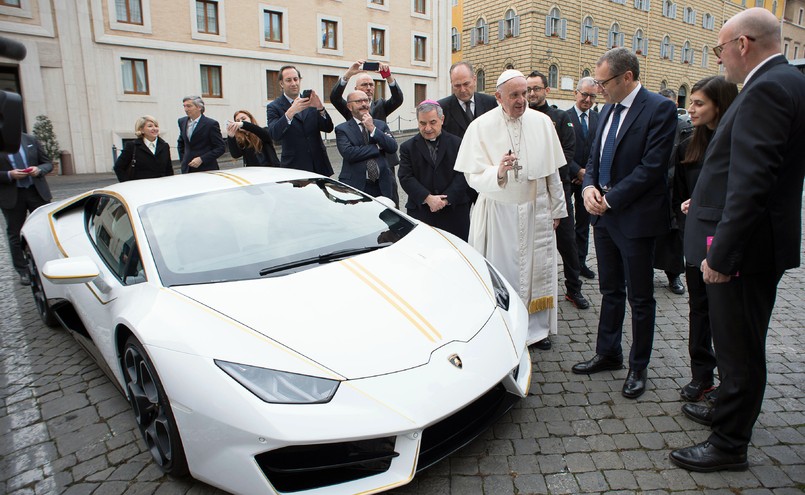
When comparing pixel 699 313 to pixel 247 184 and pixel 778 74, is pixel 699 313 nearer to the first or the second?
pixel 778 74

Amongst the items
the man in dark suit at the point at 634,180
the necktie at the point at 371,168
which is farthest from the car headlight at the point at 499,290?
the necktie at the point at 371,168

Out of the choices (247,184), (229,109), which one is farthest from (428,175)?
(229,109)

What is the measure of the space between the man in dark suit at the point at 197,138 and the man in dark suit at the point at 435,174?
3371mm

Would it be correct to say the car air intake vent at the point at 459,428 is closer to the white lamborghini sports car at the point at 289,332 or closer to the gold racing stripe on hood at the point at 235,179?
the white lamborghini sports car at the point at 289,332

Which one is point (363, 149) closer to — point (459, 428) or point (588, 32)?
point (459, 428)

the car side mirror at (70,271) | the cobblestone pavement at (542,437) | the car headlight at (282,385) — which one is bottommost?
the cobblestone pavement at (542,437)

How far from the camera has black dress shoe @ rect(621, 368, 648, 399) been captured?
310cm

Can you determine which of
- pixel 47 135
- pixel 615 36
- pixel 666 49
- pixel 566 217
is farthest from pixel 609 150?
pixel 666 49

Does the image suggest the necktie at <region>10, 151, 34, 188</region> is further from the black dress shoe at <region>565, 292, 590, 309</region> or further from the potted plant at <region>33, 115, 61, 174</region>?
the potted plant at <region>33, 115, 61, 174</region>

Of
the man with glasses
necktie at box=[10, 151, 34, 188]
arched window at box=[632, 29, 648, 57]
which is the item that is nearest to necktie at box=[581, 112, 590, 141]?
the man with glasses

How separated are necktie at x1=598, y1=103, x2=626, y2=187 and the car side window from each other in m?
2.68

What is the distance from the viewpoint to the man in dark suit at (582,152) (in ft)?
17.9

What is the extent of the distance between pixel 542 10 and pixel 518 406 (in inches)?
1614

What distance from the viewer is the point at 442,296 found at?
2691 millimetres
